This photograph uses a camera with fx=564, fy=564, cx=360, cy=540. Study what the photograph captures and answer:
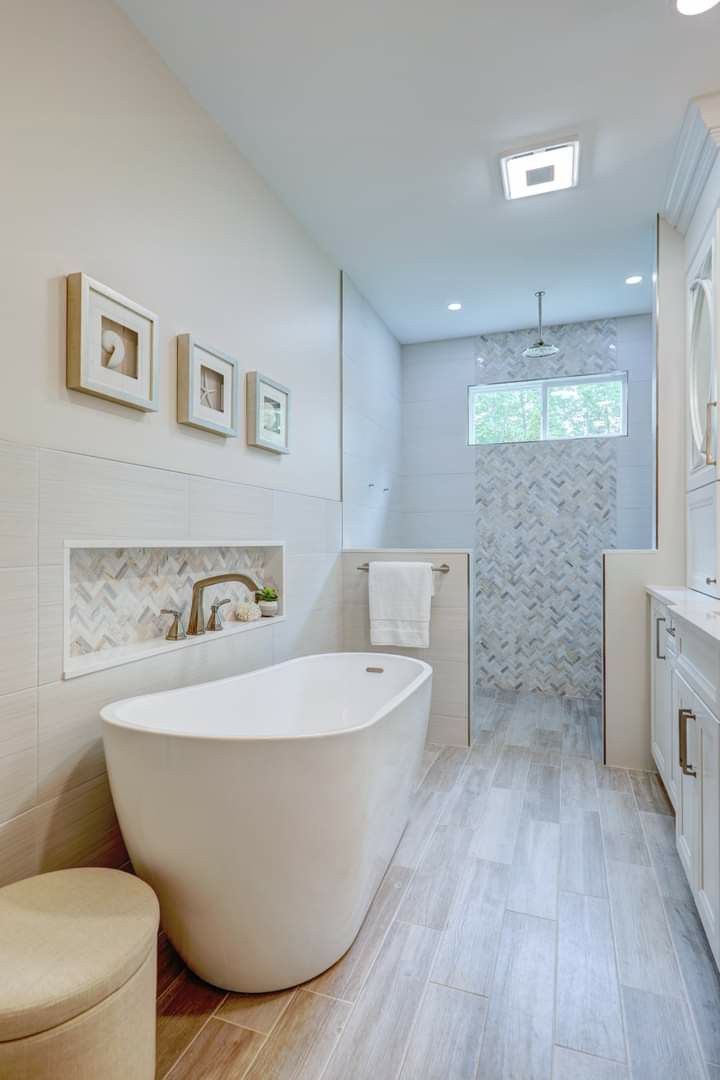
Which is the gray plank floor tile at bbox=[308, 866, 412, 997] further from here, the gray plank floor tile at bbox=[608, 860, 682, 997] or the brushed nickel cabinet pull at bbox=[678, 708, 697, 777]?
the brushed nickel cabinet pull at bbox=[678, 708, 697, 777]

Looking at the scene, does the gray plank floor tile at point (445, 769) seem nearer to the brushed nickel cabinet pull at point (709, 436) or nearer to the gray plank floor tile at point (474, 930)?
the gray plank floor tile at point (474, 930)

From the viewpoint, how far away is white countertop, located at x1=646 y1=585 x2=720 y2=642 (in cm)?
146

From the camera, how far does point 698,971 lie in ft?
4.69

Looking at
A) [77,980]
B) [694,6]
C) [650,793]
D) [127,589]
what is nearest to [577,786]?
[650,793]

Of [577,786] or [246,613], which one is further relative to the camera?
[577,786]

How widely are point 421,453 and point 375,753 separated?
335 cm

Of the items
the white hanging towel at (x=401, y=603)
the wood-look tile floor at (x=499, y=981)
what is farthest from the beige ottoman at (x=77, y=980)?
the white hanging towel at (x=401, y=603)

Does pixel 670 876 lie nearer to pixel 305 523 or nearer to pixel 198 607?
pixel 198 607

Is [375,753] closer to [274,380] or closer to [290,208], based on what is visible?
[274,380]

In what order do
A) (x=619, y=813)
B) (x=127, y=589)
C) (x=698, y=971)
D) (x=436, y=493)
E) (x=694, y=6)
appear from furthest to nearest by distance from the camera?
1. (x=436, y=493)
2. (x=619, y=813)
3. (x=127, y=589)
4. (x=694, y=6)
5. (x=698, y=971)

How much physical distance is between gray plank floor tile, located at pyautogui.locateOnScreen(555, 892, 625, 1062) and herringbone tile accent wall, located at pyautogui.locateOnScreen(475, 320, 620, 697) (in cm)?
244

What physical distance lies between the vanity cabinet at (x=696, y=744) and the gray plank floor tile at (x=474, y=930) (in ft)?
1.77

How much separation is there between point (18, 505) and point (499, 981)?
5.45ft

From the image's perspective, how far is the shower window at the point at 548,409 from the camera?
4.02 m
